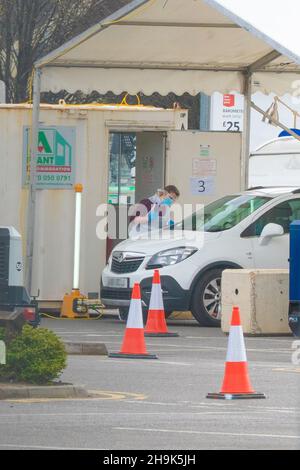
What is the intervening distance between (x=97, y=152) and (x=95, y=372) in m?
8.60

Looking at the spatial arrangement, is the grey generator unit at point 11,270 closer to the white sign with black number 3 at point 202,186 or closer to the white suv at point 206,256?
the white suv at point 206,256

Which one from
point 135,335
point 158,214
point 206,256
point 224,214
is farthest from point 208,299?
point 135,335

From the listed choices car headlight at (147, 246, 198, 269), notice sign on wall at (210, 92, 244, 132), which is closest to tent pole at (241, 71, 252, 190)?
car headlight at (147, 246, 198, 269)

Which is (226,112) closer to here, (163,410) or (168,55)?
(168,55)

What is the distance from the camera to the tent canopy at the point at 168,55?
19.3 meters

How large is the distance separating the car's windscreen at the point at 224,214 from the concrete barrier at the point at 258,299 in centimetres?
167

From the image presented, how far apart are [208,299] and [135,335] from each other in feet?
15.9

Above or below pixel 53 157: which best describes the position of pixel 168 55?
above

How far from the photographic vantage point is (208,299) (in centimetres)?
2014

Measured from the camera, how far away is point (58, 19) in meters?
27.9

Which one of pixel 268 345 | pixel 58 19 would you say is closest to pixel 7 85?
pixel 58 19

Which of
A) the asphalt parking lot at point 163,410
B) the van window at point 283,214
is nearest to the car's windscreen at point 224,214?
the van window at point 283,214

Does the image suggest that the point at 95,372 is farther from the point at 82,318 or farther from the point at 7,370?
the point at 82,318

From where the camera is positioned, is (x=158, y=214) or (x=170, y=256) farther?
(x=158, y=214)
